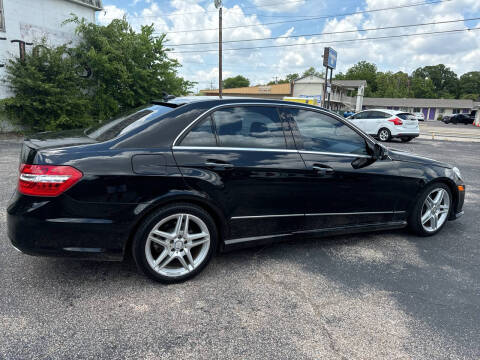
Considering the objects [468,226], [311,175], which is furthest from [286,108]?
[468,226]

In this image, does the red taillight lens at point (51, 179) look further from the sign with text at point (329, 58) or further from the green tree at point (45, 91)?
the sign with text at point (329, 58)

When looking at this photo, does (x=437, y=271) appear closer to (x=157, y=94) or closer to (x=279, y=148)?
(x=279, y=148)

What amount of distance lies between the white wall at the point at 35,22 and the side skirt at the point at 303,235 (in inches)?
514

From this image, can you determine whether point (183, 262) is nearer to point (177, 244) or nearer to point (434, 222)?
point (177, 244)

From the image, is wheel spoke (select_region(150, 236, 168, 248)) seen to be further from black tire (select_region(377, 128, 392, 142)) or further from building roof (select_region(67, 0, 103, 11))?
black tire (select_region(377, 128, 392, 142))

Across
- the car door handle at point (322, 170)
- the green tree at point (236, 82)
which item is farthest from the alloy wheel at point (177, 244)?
the green tree at point (236, 82)

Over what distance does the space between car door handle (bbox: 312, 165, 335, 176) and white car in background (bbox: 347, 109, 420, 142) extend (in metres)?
14.9

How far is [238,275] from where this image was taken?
10.4 feet

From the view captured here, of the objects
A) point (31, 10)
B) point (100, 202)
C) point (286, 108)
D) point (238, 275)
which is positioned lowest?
point (238, 275)

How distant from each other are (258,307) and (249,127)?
157 cm

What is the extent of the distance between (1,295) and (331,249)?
10.0 ft

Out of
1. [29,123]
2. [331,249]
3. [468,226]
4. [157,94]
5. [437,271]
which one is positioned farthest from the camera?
[157,94]

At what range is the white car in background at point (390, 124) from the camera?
1659 cm

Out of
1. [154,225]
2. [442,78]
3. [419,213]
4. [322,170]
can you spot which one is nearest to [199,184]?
[154,225]
